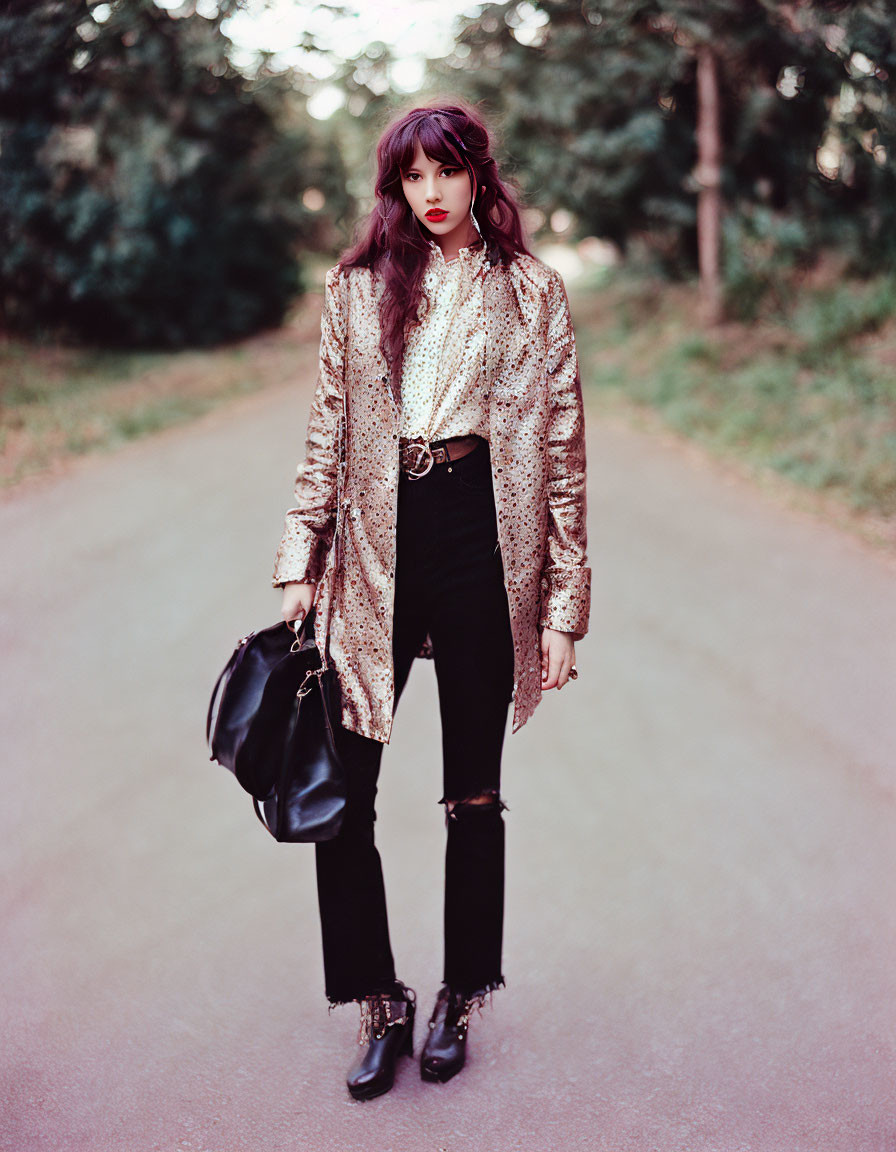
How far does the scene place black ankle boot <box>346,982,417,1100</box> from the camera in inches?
96.8

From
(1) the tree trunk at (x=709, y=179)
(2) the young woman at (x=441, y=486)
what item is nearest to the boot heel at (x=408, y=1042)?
(2) the young woman at (x=441, y=486)

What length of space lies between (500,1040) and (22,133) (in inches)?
462

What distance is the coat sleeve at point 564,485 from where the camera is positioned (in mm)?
2213

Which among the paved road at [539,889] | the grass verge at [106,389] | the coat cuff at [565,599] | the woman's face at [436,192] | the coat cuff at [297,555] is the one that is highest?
the woman's face at [436,192]

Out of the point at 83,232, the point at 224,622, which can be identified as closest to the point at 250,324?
the point at 83,232

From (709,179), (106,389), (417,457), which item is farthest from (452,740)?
(709,179)

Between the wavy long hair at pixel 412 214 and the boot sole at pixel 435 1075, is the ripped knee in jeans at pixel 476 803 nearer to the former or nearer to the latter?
the boot sole at pixel 435 1075

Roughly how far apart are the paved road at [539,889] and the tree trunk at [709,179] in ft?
21.1

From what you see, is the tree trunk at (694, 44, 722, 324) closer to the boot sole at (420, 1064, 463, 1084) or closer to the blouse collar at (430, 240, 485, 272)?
the blouse collar at (430, 240, 485, 272)

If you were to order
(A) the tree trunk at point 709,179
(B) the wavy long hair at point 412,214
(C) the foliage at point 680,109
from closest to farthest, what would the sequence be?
(B) the wavy long hair at point 412,214 < (C) the foliage at point 680,109 < (A) the tree trunk at point 709,179

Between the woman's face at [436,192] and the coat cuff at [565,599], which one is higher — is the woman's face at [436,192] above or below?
above

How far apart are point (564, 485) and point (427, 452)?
0.31 m

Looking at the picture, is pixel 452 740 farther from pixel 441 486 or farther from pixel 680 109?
pixel 680 109

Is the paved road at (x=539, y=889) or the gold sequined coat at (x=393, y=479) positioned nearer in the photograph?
the gold sequined coat at (x=393, y=479)
